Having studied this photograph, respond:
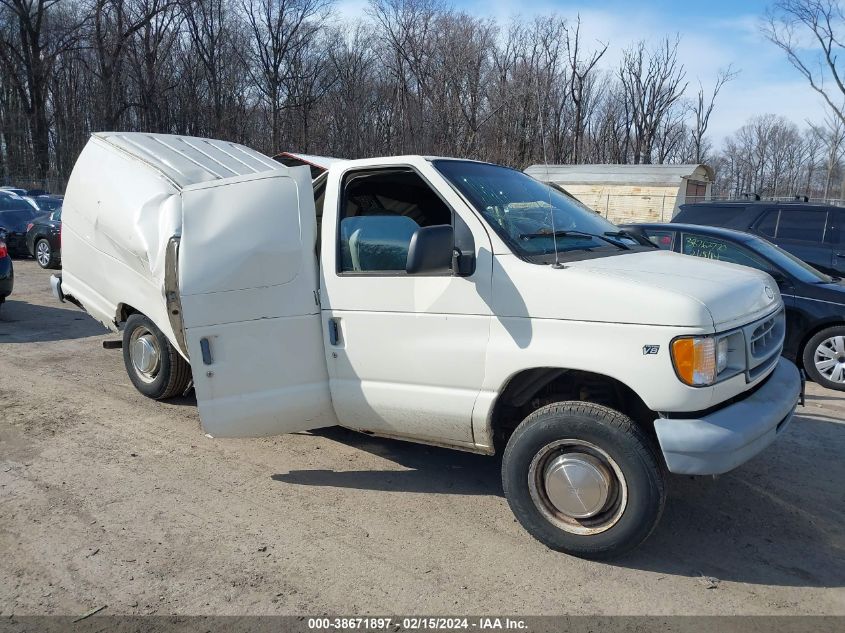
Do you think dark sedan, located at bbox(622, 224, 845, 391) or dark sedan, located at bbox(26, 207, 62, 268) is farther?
dark sedan, located at bbox(26, 207, 62, 268)

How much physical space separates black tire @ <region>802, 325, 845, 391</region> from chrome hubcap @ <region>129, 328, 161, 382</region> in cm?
662

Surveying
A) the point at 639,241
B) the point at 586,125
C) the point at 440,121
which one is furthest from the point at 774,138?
the point at 639,241

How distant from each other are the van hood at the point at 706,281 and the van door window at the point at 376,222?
106 cm

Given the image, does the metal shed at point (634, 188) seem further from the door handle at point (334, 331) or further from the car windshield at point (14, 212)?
the door handle at point (334, 331)

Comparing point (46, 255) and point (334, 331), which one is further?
point (46, 255)

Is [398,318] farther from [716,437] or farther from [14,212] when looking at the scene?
[14,212]

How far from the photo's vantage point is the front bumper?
10.5 ft

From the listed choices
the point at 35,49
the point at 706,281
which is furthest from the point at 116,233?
the point at 35,49

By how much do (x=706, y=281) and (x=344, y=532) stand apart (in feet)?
8.04

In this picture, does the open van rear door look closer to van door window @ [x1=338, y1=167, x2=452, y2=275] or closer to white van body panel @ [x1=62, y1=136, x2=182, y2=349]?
van door window @ [x1=338, y1=167, x2=452, y2=275]

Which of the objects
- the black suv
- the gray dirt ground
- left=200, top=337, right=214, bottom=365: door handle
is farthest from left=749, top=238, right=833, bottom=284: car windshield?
left=200, top=337, right=214, bottom=365: door handle

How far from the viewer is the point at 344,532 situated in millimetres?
3877

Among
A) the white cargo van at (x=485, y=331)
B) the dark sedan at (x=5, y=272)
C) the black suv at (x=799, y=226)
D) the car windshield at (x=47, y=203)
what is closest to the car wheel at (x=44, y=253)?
the car windshield at (x=47, y=203)

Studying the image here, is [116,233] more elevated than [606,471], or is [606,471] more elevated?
[116,233]
